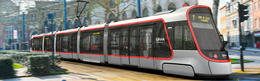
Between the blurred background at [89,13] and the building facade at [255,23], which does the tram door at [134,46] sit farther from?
the building facade at [255,23]

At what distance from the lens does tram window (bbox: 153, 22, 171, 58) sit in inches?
427

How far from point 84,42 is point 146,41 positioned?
6.78 m

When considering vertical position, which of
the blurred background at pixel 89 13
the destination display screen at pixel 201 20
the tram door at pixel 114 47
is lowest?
the tram door at pixel 114 47

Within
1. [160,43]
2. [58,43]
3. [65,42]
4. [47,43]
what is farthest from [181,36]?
[47,43]

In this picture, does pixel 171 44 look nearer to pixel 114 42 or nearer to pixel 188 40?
pixel 188 40

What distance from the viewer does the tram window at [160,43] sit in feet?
35.6

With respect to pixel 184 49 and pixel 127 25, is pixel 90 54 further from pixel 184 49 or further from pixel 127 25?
pixel 184 49

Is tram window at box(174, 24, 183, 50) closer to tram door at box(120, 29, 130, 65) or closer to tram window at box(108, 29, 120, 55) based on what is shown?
tram door at box(120, 29, 130, 65)

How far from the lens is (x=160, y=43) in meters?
11.2

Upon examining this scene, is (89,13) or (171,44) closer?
(171,44)

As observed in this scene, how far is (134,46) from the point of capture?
12703 mm

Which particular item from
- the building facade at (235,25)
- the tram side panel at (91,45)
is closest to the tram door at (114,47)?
the tram side panel at (91,45)

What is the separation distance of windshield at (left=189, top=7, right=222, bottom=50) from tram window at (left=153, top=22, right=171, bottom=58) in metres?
1.36

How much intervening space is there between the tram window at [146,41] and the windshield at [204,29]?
2170 mm
